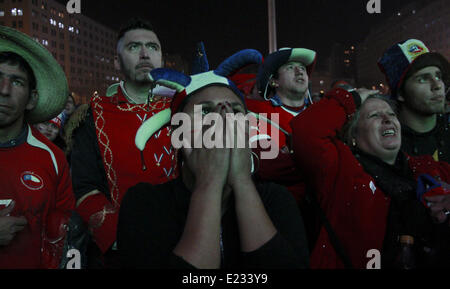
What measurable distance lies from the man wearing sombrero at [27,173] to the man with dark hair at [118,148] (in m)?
0.16

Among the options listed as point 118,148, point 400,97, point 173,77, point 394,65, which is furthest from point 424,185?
point 118,148

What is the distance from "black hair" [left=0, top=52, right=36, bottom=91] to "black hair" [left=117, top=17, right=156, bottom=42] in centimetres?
98

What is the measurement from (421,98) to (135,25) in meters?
2.79

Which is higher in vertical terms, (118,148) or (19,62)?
(19,62)

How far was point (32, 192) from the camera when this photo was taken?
2.00 m

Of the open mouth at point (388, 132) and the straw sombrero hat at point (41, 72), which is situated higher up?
the straw sombrero hat at point (41, 72)

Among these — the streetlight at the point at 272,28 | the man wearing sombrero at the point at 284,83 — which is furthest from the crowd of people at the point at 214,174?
the streetlight at the point at 272,28

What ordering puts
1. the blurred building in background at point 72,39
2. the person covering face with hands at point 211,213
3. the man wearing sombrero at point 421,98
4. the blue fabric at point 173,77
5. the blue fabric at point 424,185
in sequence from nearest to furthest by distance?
the person covering face with hands at point 211,213 → the blue fabric at point 173,77 → the blue fabric at point 424,185 → the man wearing sombrero at point 421,98 → the blurred building in background at point 72,39

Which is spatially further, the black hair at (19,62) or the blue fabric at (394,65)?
the blue fabric at (394,65)

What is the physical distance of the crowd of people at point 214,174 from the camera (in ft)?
4.41

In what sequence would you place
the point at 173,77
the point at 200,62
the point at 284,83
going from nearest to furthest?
the point at 173,77 → the point at 200,62 → the point at 284,83

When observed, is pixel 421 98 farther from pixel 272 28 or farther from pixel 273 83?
pixel 272 28

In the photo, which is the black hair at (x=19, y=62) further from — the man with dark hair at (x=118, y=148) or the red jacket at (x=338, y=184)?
the red jacket at (x=338, y=184)
